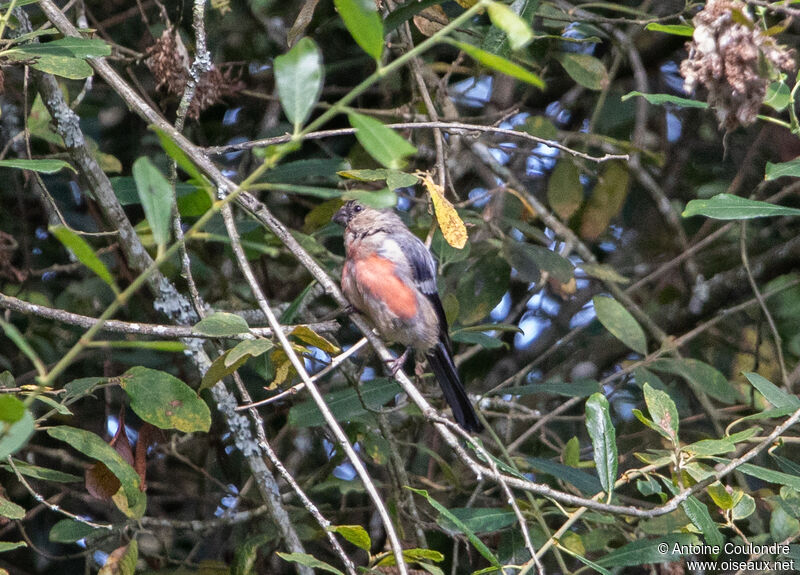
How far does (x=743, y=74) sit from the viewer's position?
2.28 m

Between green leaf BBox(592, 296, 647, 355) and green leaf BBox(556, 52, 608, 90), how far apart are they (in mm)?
1189

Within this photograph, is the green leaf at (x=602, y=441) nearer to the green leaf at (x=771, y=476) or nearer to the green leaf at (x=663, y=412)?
the green leaf at (x=663, y=412)

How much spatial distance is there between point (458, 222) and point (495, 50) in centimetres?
70

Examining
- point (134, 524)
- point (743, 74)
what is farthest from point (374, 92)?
point (743, 74)

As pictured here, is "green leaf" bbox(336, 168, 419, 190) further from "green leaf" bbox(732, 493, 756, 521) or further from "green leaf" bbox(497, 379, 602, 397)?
"green leaf" bbox(732, 493, 756, 521)

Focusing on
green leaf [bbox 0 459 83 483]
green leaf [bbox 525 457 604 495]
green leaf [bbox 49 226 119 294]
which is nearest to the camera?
green leaf [bbox 49 226 119 294]

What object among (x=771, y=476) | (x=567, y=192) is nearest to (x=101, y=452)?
(x=771, y=476)

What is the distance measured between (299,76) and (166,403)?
5.23ft

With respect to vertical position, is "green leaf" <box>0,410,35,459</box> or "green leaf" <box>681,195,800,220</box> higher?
"green leaf" <box>0,410,35,459</box>

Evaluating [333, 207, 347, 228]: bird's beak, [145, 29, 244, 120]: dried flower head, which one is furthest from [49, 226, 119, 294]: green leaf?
[333, 207, 347, 228]: bird's beak

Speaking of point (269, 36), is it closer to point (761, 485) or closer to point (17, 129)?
point (17, 129)

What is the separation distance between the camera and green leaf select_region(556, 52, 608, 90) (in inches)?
180

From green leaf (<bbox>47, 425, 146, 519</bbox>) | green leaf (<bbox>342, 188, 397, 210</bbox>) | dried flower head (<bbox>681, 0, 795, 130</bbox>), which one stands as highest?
green leaf (<bbox>342, 188, 397, 210</bbox>)

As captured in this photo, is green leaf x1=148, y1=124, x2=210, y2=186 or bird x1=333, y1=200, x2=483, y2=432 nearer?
green leaf x1=148, y1=124, x2=210, y2=186
